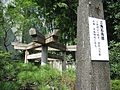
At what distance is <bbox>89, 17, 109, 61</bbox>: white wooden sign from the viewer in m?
3.04

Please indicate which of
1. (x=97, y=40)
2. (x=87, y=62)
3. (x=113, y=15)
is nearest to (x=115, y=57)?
(x=113, y=15)

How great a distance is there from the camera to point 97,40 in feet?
10.2

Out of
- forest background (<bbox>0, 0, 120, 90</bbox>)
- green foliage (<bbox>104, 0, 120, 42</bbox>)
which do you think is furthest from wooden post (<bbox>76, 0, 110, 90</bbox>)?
green foliage (<bbox>104, 0, 120, 42</bbox>)

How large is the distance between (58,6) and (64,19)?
2.62 ft

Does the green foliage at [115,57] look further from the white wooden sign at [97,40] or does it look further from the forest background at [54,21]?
the white wooden sign at [97,40]

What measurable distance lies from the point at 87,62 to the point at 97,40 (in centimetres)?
34

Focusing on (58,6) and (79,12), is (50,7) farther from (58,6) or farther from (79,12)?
(79,12)

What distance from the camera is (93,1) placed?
3244 mm

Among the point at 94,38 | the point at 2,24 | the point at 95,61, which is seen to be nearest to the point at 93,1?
the point at 94,38

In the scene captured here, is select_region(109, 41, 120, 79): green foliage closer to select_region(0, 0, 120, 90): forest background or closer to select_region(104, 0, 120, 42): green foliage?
select_region(0, 0, 120, 90): forest background

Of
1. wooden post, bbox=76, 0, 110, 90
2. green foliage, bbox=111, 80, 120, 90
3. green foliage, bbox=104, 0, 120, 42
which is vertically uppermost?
green foliage, bbox=104, 0, 120, 42

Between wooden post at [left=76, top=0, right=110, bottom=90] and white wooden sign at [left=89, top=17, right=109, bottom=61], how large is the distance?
49mm

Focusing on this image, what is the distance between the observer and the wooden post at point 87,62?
3.00 m

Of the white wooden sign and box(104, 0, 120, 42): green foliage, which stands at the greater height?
box(104, 0, 120, 42): green foliage
